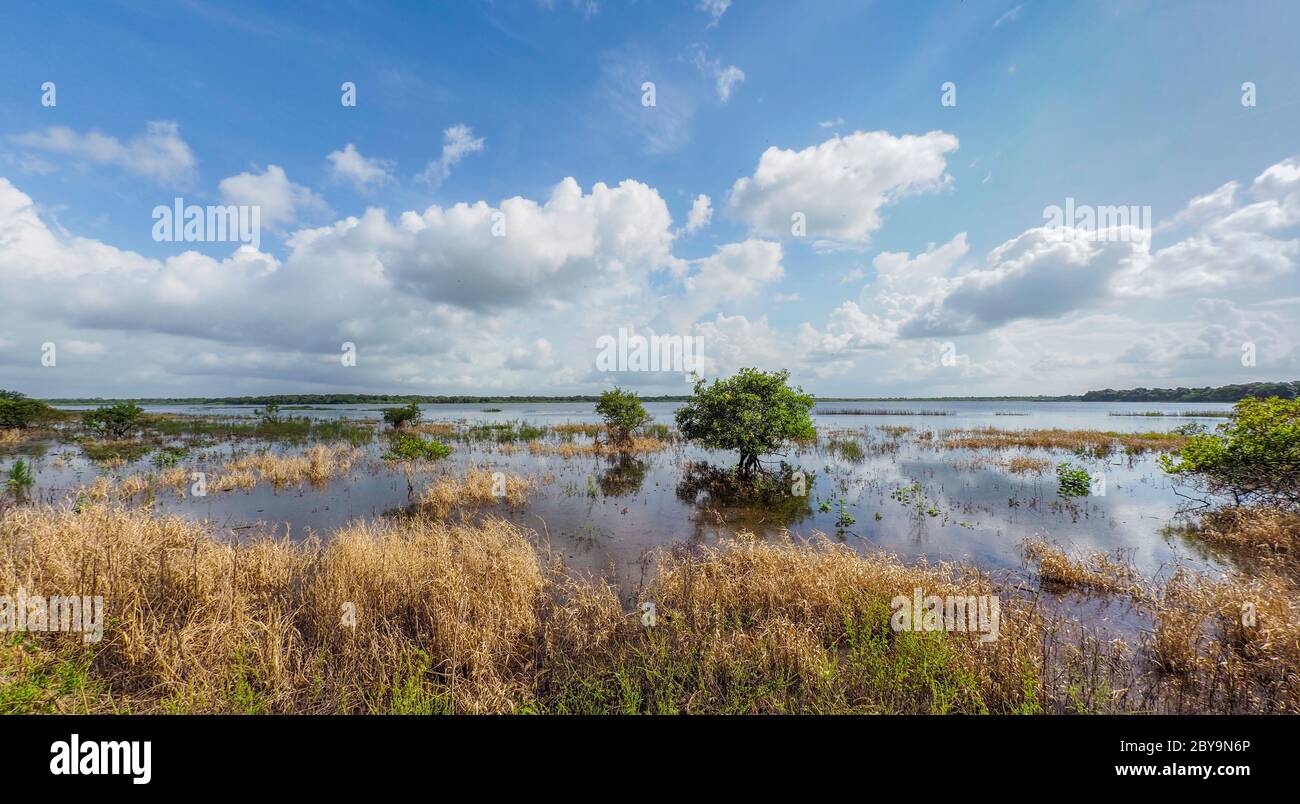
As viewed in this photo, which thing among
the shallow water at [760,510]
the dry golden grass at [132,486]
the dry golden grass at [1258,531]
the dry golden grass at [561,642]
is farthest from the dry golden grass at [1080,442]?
the dry golden grass at [132,486]

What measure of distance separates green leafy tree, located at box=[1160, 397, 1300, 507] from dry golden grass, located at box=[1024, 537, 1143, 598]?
21.2 feet

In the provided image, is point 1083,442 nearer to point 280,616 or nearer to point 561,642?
point 561,642

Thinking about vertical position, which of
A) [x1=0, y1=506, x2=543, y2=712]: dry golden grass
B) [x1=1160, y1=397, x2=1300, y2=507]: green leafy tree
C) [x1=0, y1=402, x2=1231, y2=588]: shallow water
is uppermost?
[x1=1160, y1=397, x2=1300, y2=507]: green leafy tree

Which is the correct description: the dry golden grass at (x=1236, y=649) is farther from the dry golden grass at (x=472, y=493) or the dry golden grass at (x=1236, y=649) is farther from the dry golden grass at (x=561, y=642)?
the dry golden grass at (x=472, y=493)

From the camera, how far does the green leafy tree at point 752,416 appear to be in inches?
775

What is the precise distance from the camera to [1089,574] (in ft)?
29.7

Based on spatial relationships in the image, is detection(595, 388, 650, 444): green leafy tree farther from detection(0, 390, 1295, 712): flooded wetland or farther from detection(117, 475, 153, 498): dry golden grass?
detection(117, 475, 153, 498): dry golden grass

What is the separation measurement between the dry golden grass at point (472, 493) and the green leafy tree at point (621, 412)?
14145 millimetres

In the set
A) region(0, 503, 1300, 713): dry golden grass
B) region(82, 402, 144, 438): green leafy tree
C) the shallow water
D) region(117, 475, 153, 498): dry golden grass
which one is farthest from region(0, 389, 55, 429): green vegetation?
region(0, 503, 1300, 713): dry golden grass

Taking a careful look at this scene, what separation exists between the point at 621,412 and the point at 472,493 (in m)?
16.8

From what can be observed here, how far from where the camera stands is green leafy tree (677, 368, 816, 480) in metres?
19.7

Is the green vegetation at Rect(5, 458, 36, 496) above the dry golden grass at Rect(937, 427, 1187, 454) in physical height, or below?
above
